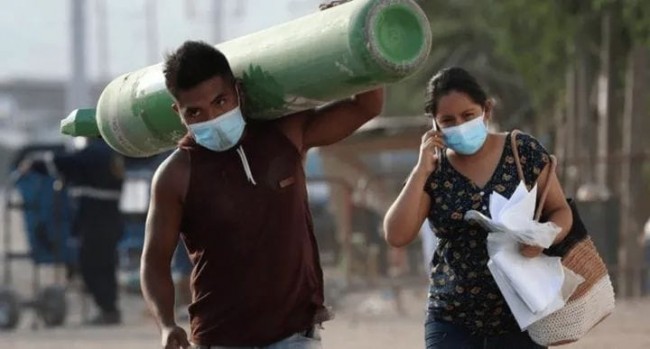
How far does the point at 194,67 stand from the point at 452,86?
1062 mm

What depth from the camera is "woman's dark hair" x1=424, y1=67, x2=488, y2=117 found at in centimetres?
641

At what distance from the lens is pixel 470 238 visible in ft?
21.1

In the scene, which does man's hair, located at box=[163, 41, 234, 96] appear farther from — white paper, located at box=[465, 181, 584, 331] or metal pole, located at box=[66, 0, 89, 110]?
metal pole, located at box=[66, 0, 89, 110]

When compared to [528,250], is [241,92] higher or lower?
higher

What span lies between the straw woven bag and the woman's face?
0.61 feet

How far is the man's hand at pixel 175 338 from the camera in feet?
19.1

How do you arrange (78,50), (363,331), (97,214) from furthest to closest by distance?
(78,50) < (97,214) < (363,331)

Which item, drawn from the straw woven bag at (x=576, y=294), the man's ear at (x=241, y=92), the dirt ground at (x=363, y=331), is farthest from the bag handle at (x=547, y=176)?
the dirt ground at (x=363, y=331)

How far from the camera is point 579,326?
6531mm

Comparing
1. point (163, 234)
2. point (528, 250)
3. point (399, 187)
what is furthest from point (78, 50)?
point (163, 234)

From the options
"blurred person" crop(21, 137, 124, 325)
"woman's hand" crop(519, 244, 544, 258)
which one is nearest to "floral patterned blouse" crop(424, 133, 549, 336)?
"woman's hand" crop(519, 244, 544, 258)

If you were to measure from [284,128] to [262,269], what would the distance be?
1.44 ft

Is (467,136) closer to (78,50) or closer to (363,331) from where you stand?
(363,331)

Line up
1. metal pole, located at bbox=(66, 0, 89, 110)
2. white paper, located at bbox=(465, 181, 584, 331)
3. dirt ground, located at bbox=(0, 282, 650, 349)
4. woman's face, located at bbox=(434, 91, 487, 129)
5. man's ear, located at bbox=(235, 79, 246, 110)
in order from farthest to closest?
metal pole, located at bbox=(66, 0, 89, 110) → dirt ground, located at bbox=(0, 282, 650, 349) → woman's face, located at bbox=(434, 91, 487, 129) → white paper, located at bbox=(465, 181, 584, 331) → man's ear, located at bbox=(235, 79, 246, 110)
